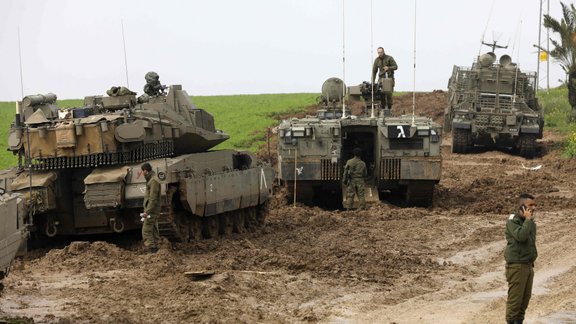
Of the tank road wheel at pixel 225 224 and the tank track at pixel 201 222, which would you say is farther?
the tank road wheel at pixel 225 224

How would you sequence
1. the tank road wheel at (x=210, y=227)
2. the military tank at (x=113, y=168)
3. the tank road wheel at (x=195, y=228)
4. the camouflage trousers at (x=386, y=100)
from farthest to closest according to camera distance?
the camouflage trousers at (x=386, y=100) → the tank road wheel at (x=210, y=227) → the tank road wheel at (x=195, y=228) → the military tank at (x=113, y=168)

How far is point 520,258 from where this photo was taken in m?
11.3

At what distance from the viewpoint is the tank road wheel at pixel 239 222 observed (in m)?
20.6

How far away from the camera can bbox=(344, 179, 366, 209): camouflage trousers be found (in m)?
22.8

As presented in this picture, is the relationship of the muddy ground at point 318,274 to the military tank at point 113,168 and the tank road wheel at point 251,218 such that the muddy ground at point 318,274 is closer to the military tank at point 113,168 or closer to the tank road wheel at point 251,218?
the tank road wheel at point 251,218

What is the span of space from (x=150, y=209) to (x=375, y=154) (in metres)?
7.99

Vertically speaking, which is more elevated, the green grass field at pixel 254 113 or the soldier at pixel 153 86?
the soldier at pixel 153 86

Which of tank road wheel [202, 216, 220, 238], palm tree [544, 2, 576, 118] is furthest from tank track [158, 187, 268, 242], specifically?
palm tree [544, 2, 576, 118]

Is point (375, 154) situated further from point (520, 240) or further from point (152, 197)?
point (520, 240)

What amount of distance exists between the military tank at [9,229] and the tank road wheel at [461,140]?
24.1 metres

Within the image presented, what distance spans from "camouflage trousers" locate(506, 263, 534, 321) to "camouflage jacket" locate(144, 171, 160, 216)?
22.0 ft

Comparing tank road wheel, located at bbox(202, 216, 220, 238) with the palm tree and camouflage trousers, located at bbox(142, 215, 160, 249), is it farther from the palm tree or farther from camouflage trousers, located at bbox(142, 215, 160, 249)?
the palm tree

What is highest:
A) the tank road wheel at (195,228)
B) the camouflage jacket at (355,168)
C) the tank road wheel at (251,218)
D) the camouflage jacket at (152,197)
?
the camouflage jacket at (152,197)

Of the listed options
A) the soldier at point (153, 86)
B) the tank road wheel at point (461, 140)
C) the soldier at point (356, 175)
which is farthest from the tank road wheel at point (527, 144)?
the soldier at point (153, 86)
